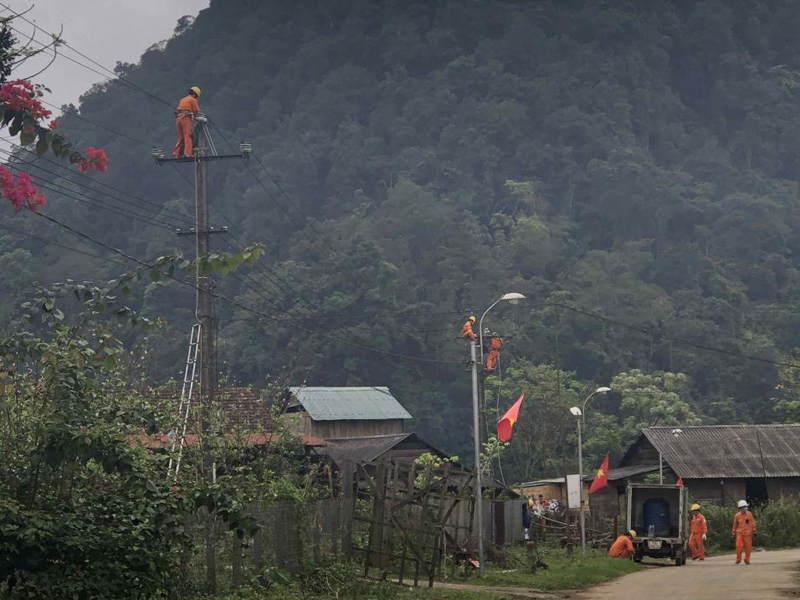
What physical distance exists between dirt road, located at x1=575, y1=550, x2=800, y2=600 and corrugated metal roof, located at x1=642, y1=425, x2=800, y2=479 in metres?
17.5

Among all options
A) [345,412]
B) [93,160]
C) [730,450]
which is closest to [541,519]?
[730,450]

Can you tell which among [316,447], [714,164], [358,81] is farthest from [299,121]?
[316,447]

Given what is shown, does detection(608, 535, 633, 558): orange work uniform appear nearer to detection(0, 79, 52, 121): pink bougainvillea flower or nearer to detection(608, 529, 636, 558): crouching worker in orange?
detection(608, 529, 636, 558): crouching worker in orange

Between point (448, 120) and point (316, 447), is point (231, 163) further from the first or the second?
point (316, 447)

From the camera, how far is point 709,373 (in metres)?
83.9

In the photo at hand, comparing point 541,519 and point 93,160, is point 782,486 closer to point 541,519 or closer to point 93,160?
point 541,519

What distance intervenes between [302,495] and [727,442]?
94.8ft

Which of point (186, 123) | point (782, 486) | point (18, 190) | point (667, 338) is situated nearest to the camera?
point (18, 190)

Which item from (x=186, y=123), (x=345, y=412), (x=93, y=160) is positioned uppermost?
(x=186, y=123)

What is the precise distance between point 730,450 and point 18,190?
41.1 metres

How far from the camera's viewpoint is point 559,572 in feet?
83.8

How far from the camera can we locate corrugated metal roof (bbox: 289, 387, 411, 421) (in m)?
57.4

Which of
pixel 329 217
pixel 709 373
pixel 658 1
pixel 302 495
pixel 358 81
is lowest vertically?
pixel 302 495

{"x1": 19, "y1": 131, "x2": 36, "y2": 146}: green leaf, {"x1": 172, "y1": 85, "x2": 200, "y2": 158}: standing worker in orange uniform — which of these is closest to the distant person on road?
{"x1": 172, "y1": 85, "x2": 200, "y2": 158}: standing worker in orange uniform
